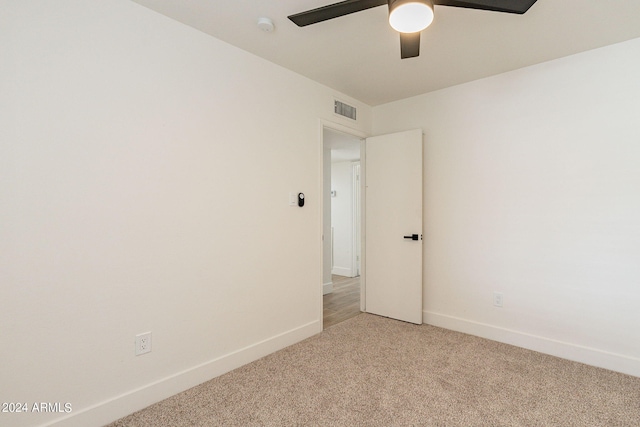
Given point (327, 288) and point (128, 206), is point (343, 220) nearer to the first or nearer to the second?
point (327, 288)

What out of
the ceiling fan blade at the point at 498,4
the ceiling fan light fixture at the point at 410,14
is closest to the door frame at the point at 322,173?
the ceiling fan light fixture at the point at 410,14

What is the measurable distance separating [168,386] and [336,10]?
250 cm

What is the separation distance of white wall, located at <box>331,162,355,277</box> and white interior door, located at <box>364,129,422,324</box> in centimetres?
206

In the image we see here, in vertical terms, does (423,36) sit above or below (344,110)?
above

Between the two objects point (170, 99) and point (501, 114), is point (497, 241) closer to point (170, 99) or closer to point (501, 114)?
point (501, 114)

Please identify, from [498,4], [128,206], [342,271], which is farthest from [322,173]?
[342,271]

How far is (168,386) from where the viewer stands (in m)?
1.96

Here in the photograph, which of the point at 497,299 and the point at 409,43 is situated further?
the point at 497,299

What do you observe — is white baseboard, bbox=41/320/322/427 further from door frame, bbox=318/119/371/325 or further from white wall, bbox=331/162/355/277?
white wall, bbox=331/162/355/277

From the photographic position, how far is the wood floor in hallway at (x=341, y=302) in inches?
138

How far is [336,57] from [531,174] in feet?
6.64

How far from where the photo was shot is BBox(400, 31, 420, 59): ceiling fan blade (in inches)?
66.4

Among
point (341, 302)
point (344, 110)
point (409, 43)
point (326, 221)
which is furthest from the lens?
point (326, 221)

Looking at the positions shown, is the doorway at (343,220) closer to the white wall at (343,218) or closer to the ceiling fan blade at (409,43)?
the white wall at (343,218)
